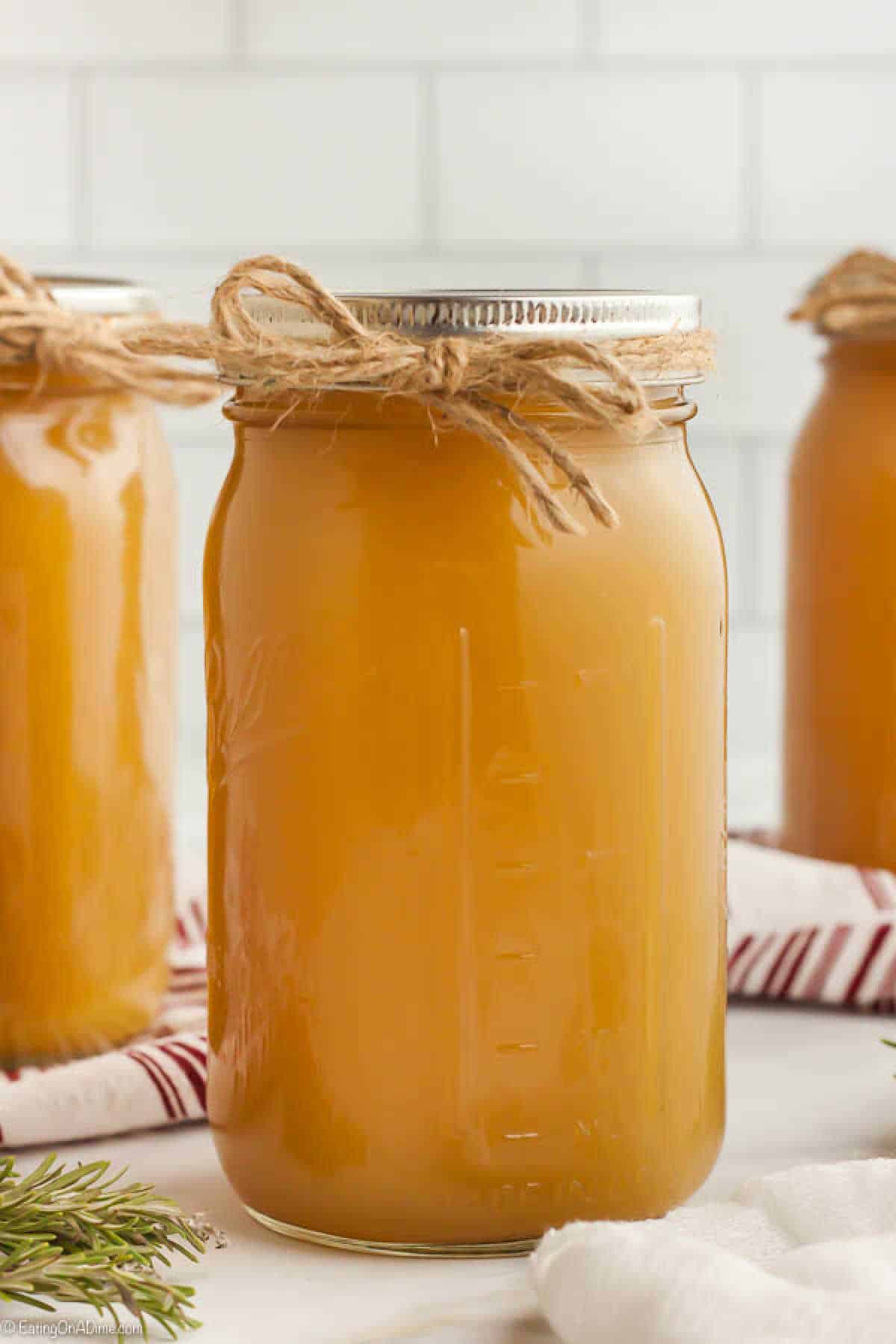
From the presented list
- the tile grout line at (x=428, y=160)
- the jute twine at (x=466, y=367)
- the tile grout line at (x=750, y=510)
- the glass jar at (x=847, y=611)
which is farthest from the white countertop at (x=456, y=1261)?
the tile grout line at (x=428, y=160)

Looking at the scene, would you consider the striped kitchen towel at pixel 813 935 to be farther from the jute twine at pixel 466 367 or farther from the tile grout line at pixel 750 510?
the tile grout line at pixel 750 510

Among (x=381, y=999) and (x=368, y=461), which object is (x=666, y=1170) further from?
(x=368, y=461)

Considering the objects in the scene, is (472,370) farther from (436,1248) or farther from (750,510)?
(750,510)

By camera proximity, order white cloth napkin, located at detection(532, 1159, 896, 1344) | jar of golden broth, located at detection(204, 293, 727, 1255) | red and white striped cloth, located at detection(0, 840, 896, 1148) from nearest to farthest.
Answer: white cloth napkin, located at detection(532, 1159, 896, 1344)
jar of golden broth, located at detection(204, 293, 727, 1255)
red and white striped cloth, located at detection(0, 840, 896, 1148)

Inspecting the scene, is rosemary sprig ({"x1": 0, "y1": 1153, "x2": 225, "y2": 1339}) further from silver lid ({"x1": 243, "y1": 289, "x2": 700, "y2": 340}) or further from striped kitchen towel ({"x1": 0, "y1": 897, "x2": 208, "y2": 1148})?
silver lid ({"x1": 243, "y1": 289, "x2": 700, "y2": 340})

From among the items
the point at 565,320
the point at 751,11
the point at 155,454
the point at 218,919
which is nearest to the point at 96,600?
the point at 155,454

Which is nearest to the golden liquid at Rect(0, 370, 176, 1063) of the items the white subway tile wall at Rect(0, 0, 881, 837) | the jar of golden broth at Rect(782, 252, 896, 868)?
the jar of golden broth at Rect(782, 252, 896, 868)
